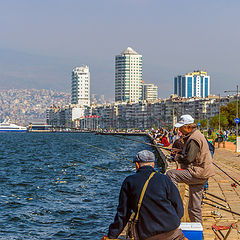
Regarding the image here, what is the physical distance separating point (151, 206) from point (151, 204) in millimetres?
19

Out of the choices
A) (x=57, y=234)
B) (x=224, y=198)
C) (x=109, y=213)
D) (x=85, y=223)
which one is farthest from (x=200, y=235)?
(x=109, y=213)

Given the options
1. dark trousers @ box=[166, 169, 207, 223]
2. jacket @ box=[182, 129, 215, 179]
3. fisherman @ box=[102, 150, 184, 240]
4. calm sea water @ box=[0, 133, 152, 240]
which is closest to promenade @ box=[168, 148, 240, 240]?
dark trousers @ box=[166, 169, 207, 223]

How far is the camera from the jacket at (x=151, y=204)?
16.1ft

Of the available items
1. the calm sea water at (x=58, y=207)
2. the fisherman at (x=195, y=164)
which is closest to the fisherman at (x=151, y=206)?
the fisherman at (x=195, y=164)

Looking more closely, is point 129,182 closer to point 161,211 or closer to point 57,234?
point 161,211

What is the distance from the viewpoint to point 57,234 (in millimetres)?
11711

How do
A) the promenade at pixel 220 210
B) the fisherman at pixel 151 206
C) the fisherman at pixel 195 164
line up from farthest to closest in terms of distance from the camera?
the promenade at pixel 220 210
the fisherman at pixel 195 164
the fisherman at pixel 151 206

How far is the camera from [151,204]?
4.93 m

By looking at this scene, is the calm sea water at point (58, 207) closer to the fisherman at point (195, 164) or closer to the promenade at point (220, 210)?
the promenade at point (220, 210)

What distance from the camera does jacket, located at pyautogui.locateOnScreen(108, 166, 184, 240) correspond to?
492 cm

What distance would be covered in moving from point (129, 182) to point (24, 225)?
8.51 metres

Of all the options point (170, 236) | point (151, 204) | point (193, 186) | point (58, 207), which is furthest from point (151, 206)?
point (58, 207)

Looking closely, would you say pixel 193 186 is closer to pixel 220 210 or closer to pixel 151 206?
pixel 151 206

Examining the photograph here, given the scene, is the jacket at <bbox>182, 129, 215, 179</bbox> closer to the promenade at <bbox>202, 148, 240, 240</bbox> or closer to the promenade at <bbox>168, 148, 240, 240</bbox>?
the promenade at <bbox>168, 148, 240, 240</bbox>
